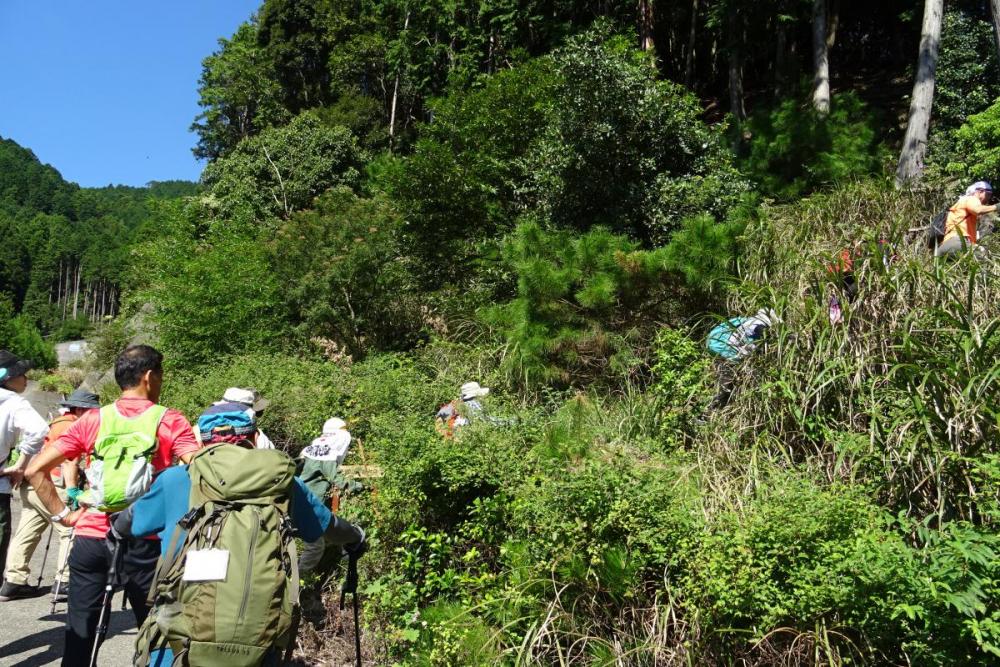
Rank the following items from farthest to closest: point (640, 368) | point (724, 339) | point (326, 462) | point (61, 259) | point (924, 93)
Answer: point (61, 259) → point (924, 93) → point (640, 368) → point (326, 462) → point (724, 339)

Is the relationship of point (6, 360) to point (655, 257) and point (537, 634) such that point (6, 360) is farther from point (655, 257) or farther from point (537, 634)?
point (655, 257)

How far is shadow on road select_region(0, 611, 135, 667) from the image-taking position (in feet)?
15.4

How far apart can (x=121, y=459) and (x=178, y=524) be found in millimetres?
922

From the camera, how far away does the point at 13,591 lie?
5.65 metres

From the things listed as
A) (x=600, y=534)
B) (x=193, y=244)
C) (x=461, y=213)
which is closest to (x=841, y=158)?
(x=461, y=213)

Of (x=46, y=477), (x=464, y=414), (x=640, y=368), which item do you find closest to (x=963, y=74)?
(x=640, y=368)

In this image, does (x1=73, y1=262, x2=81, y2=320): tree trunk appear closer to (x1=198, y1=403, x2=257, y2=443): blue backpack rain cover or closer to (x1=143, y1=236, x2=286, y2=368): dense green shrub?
(x1=143, y1=236, x2=286, y2=368): dense green shrub

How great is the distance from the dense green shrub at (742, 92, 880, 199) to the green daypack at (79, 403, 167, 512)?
8246mm

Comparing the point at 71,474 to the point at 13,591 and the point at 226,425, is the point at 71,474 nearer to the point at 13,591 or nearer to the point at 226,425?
the point at 226,425

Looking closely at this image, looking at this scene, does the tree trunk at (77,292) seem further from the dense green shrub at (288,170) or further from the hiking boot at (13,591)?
the hiking boot at (13,591)

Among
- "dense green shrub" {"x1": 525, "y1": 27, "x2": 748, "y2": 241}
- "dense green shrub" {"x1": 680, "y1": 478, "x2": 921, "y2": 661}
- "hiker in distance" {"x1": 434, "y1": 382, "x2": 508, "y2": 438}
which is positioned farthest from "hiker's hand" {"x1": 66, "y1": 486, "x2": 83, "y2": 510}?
"dense green shrub" {"x1": 525, "y1": 27, "x2": 748, "y2": 241}

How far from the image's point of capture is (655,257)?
719 centimetres

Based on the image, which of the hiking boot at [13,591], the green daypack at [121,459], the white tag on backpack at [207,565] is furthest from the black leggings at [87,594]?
the hiking boot at [13,591]

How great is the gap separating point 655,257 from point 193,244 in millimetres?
12870
